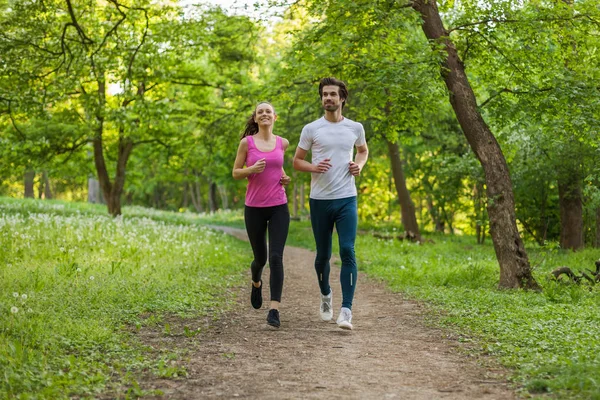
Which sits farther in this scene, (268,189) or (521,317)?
(521,317)

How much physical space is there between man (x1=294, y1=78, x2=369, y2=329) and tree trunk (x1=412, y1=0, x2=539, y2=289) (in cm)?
344

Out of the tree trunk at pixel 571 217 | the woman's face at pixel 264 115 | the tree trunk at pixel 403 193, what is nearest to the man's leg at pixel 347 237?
the woman's face at pixel 264 115

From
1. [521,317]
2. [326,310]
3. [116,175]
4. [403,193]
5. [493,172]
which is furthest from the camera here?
[116,175]

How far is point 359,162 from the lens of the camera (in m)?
7.21

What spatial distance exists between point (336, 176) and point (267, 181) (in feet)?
2.49

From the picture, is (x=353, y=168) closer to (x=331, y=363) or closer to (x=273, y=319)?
(x=273, y=319)

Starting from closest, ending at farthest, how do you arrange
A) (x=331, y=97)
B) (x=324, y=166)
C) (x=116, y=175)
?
(x=324, y=166) < (x=331, y=97) < (x=116, y=175)

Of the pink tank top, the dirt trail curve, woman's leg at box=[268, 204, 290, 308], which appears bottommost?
the dirt trail curve

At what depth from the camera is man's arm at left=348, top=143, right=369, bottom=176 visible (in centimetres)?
696

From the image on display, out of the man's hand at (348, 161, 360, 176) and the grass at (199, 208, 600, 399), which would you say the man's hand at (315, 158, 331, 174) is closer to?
the man's hand at (348, 161, 360, 176)

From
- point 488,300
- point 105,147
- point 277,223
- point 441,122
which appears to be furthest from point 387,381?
point 105,147

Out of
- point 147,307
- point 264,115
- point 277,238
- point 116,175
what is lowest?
point 147,307

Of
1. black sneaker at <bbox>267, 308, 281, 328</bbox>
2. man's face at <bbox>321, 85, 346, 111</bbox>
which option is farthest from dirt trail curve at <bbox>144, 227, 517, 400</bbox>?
man's face at <bbox>321, 85, 346, 111</bbox>

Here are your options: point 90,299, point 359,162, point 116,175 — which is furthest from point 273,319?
point 116,175
